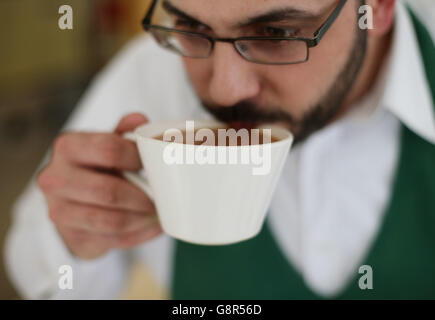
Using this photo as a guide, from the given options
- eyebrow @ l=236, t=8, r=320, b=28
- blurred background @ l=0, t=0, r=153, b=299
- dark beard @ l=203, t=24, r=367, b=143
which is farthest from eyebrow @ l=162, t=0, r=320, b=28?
blurred background @ l=0, t=0, r=153, b=299

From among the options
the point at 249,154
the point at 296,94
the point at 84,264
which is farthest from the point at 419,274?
the point at 84,264

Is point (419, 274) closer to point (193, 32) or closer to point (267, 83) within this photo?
point (267, 83)

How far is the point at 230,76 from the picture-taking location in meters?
0.59

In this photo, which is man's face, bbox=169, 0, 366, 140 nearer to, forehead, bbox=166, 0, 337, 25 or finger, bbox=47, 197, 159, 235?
forehead, bbox=166, 0, 337, 25

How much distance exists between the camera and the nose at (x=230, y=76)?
1.93 feet

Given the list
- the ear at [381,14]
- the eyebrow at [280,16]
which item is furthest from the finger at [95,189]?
the ear at [381,14]

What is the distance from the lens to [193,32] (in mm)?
604

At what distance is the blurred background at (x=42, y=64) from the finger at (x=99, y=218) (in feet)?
5.47

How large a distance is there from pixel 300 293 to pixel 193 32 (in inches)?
19.9

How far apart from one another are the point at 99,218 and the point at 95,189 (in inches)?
1.8

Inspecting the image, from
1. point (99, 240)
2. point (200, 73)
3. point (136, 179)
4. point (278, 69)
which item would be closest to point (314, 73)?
point (278, 69)

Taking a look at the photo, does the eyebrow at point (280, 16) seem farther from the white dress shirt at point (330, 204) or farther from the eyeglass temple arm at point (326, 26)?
the white dress shirt at point (330, 204)

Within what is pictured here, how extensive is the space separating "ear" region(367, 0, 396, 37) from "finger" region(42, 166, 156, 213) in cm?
41

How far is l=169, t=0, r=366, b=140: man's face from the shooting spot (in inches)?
22.3
